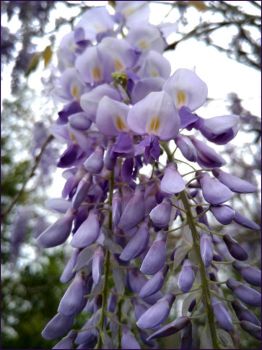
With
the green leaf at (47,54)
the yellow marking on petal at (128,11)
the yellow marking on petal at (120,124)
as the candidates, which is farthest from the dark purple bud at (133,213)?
the green leaf at (47,54)

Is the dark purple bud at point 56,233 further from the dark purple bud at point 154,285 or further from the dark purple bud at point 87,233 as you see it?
the dark purple bud at point 154,285

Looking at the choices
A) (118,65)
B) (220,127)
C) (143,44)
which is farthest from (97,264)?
(143,44)

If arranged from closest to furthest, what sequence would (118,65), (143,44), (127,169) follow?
(127,169), (118,65), (143,44)

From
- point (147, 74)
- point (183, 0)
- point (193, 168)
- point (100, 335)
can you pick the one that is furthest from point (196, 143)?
point (183, 0)

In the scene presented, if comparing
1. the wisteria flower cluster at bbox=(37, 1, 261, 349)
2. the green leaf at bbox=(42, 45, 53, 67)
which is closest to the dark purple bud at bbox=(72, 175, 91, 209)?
the wisteria flower cluster at bbox=(37, 1, 261, 349)

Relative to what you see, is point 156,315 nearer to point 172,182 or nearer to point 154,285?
point 154,285

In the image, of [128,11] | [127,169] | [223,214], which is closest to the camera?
[223,214]

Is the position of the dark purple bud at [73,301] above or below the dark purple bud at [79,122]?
below
